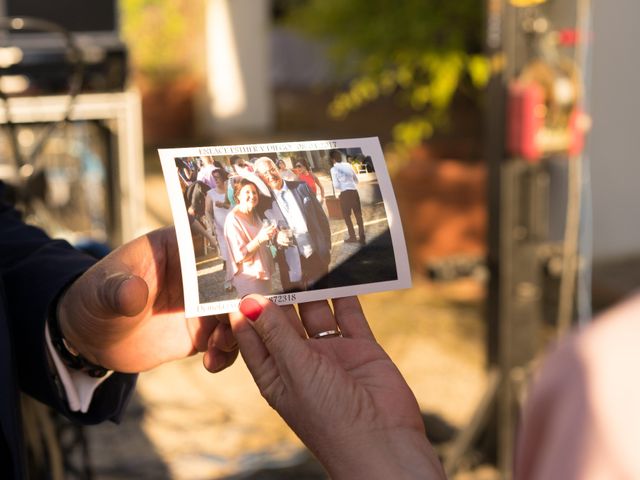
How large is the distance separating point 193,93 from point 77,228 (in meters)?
5.91

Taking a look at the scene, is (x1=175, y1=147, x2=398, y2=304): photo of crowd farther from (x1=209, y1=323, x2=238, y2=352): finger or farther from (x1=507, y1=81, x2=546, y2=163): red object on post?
(x1=507, y1=81, x2=546, y2=163): red object on post

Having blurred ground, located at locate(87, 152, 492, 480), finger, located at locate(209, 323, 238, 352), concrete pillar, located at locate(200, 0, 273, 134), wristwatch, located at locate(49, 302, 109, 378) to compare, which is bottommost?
blurred ground, located at locate(87, 152, 492, 480)

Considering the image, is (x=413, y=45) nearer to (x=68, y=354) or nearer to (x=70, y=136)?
(x=70, y=136)

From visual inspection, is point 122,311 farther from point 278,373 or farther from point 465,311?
point 465,311

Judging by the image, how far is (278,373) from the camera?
1153 mm

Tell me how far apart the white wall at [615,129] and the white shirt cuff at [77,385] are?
402 centimetres

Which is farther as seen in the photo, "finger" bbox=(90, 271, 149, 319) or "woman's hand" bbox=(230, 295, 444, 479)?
"finger" bbox=(90, 271, 149, 319)

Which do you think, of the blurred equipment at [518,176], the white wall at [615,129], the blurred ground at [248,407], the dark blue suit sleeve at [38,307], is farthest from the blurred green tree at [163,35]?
the dark blue suit sleeve at [38,307]

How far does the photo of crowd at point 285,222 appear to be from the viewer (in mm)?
1228

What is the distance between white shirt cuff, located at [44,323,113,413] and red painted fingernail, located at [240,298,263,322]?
441 mm

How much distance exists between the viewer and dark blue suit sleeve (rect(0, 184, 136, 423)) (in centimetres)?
146

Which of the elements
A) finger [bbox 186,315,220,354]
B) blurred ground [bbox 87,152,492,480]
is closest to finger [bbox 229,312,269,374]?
finger [bbox 186,315,220,354]

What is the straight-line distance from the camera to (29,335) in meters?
1.47

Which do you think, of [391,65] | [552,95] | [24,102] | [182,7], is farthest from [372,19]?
[182,7]
